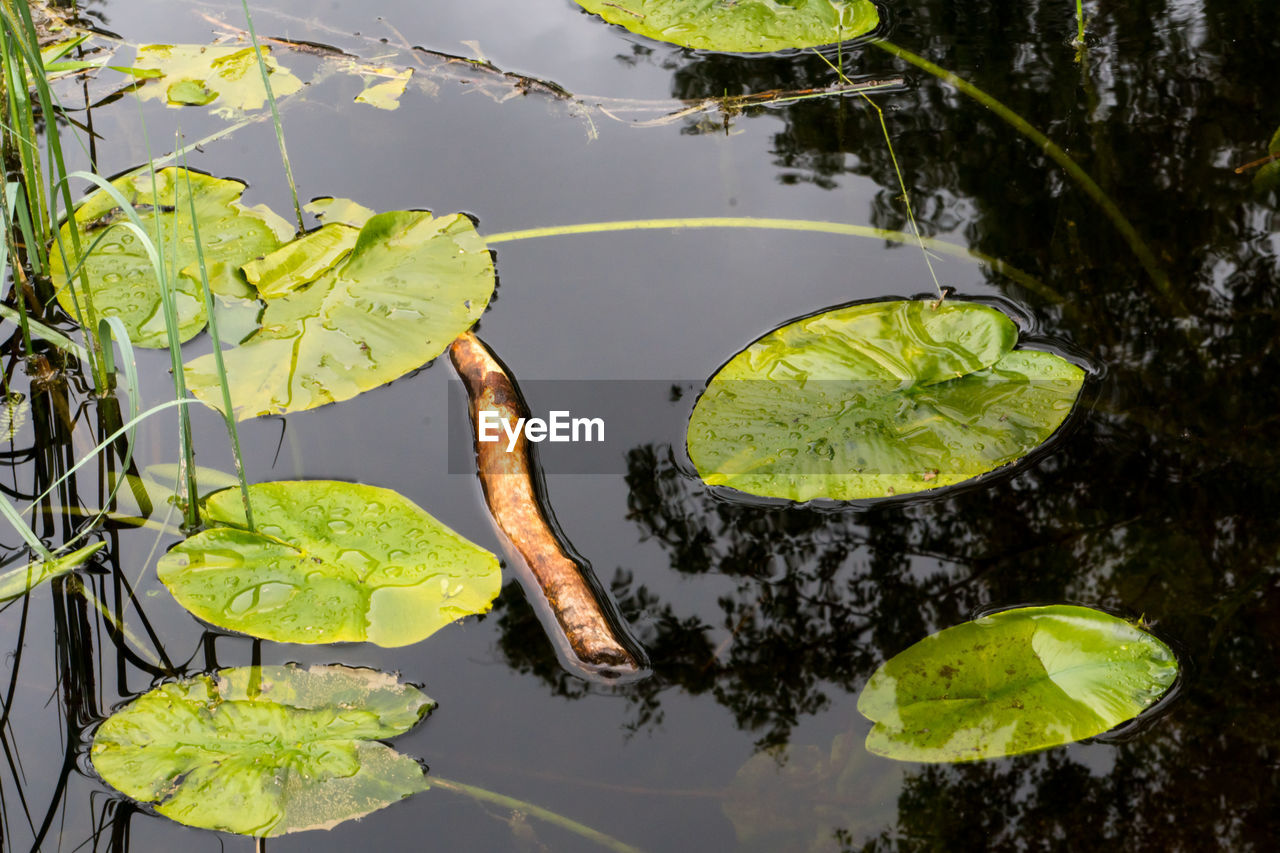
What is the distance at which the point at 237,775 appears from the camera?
57.0 inches

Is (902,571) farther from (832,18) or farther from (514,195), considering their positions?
(832,18)

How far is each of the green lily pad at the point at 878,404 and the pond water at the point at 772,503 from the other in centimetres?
9

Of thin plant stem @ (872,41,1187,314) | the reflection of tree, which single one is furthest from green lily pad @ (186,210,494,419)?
thin plant stem @ (872,41,1187,314)

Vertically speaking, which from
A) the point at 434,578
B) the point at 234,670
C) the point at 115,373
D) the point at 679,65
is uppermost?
the point at 679,65

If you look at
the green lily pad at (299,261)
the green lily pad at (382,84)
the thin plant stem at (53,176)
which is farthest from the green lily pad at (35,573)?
the green lily pad at (382,84)

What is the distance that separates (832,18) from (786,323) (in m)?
1.45

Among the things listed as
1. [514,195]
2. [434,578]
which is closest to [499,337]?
[514,195]

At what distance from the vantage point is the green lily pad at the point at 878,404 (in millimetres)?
1826

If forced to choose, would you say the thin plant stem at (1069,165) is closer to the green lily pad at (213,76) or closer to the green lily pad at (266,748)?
the green lily pad at (266,748)

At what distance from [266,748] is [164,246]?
148cm

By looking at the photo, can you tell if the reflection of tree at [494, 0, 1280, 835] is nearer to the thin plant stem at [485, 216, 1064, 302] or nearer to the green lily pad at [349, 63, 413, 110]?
the thin plant stem at [485, 216, 1064, 302]

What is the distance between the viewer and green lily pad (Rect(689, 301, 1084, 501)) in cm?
183

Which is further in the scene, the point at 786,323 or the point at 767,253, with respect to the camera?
the point at 767,253

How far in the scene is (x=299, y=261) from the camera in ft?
7.75
